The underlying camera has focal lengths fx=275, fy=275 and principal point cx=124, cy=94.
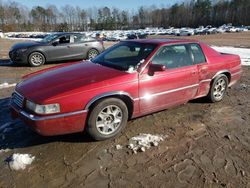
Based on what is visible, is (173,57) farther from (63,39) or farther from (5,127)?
(63,39)

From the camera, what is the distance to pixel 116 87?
4.13m

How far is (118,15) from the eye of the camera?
134 meters

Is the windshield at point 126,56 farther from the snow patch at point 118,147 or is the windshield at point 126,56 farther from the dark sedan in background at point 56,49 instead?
the dark sedan in background at point 56,49

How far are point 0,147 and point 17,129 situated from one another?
61 cm

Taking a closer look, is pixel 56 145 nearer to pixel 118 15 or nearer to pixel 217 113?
pixel 217 113

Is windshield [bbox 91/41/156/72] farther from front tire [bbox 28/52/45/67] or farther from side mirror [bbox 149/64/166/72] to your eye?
front tire [bbox 28/52/45/67]

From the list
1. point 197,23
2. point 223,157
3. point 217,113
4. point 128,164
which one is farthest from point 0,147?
point 197,23

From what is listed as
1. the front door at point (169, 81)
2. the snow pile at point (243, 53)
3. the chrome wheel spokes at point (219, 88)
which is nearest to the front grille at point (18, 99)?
the front door at point (169, 81)

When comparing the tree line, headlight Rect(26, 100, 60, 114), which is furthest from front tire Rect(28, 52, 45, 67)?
the tree line

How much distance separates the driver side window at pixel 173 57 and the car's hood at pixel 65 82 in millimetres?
810

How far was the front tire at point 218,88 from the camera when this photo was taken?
225 inches

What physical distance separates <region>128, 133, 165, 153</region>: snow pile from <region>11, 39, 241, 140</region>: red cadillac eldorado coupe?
32 cm

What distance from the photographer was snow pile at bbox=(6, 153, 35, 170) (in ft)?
11.6

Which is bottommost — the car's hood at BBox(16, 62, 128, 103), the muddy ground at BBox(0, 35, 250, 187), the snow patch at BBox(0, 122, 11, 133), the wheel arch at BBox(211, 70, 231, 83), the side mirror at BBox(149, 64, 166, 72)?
the muddy ground at BBox(0, 35, 250, 187)
